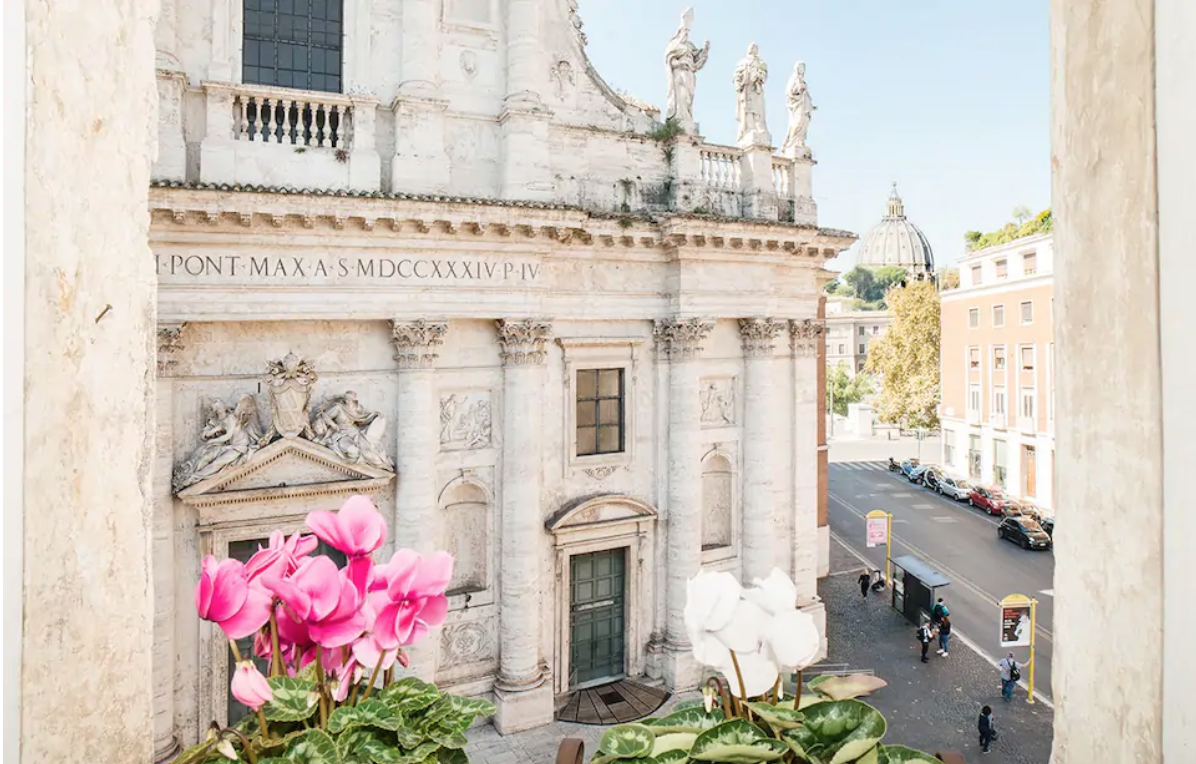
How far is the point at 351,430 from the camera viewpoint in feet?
46.3

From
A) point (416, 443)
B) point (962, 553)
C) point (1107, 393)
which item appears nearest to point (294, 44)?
point (416, 443)

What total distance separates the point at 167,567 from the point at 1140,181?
14.5 metres

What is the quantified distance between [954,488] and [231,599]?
4373 centimetres

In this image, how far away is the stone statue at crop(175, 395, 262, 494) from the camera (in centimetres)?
1290

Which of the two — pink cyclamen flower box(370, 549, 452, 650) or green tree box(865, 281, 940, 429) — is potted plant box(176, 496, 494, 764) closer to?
pink cyclamen flower box(370, 549, 452, 650)

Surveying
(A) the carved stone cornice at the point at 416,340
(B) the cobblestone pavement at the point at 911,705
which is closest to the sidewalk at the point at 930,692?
(B) the cobblestone pavement at the point at 911,705

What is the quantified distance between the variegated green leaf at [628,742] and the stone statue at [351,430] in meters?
12.5

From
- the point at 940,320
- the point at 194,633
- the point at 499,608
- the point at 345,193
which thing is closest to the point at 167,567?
the point at 194,633

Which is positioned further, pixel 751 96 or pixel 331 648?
pixel 751 96

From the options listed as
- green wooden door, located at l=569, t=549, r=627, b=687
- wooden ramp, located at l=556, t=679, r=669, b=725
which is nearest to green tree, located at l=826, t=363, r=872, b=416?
green wooden door, located at l=569, t=549, r=627, b=687

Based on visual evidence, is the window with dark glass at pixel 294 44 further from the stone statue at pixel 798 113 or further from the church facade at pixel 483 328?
the stone statue at pixel 798 113

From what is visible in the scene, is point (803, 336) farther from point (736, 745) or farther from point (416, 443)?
point (736, 745)

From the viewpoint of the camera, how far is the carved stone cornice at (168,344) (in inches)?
490

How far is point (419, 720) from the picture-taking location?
2553mm
